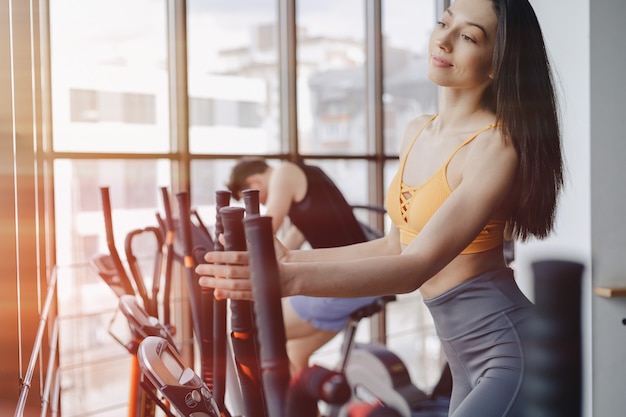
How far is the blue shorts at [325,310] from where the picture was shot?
300cm

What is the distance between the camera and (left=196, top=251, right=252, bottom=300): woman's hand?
36.8 inches

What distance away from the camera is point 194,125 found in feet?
12.8

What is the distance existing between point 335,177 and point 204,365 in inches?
125

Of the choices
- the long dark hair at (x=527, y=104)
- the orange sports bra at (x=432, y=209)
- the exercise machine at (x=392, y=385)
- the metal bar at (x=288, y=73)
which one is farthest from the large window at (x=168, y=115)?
the long dark hair at (x=527, y=104)

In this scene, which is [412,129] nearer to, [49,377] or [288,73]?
[49,377]

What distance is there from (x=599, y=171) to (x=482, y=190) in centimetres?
199

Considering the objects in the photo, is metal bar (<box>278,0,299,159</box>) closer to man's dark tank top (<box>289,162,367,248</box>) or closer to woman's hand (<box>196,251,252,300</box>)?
man's dark tank top (<box>289,162,367,248</box>)

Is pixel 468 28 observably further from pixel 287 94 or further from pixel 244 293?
pixel 287 94

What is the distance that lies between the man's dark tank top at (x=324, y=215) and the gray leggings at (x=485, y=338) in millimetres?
1277

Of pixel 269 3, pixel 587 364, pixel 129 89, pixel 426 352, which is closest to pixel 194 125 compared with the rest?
pixel 129 89

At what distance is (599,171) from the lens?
3.09 meters

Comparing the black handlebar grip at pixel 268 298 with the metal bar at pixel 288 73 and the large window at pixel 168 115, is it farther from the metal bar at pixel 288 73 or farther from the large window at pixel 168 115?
the metal bar at pixel 288 73

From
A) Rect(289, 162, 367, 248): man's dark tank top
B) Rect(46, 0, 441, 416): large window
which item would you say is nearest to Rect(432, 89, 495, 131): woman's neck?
Rect(289, 162, 367, 248): man's dark tank top

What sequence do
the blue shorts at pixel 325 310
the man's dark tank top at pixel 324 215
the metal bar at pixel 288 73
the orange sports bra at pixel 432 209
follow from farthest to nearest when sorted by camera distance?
the metal bar at pixel 288 73
the blue shorts at pixel 325 310
the man's dark tank top at pixel 324 215
the orange sports bra at pixel 432 209
